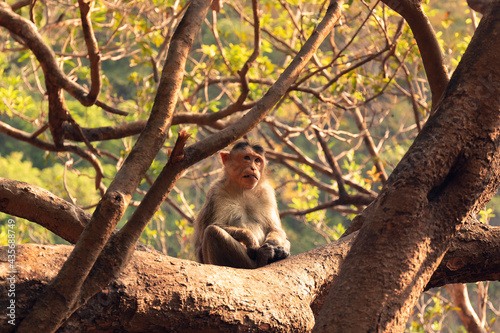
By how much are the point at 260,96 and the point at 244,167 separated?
2457 millimetres

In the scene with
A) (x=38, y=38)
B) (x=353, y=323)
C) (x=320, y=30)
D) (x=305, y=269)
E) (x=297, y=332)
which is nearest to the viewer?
(x=353, y=323)

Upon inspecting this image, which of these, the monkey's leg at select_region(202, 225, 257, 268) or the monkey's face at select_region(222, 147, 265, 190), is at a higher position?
the monkey's face at select_region(222, 147, 265, 190)

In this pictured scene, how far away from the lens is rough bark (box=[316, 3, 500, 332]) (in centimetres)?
158

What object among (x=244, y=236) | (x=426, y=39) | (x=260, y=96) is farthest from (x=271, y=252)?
(x=260, y=96)

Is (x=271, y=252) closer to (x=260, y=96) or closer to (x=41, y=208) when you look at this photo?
(x=41, y=208)

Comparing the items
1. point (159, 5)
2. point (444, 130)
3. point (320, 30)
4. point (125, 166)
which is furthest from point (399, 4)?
point (159, 5)

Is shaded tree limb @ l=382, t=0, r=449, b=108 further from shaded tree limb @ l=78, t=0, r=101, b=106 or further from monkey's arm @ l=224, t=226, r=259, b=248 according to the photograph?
shaded tree limb @ l=78, t=0, r=101, b=106

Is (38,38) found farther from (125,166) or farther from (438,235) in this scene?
(438,235)

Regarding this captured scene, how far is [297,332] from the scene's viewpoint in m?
2.13

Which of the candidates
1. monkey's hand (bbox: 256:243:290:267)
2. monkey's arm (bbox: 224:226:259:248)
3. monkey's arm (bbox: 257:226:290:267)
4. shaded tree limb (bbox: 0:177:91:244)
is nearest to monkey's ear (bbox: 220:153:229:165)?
monkey's arm (bbox: 224:226:259:248)

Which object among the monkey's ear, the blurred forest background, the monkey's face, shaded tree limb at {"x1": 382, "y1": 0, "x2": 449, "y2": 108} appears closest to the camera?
shaded tree limb at {"x1": 382, "y1": 0, "x2": 449, "y2": 108}

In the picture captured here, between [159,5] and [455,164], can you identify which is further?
[159,5]

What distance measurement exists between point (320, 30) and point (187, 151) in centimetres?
132

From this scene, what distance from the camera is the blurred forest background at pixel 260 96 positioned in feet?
20.2
